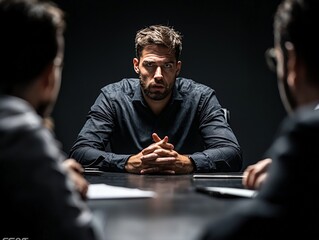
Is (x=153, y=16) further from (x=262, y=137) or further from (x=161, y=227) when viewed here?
(x=161, y=227)

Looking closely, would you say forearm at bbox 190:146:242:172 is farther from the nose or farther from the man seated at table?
the nose

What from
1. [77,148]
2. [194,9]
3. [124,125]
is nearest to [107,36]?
[194,9]

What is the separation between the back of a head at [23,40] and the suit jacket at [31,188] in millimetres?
133

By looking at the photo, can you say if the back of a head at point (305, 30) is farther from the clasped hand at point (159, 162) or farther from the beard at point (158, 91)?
the beard at point (158, 91)

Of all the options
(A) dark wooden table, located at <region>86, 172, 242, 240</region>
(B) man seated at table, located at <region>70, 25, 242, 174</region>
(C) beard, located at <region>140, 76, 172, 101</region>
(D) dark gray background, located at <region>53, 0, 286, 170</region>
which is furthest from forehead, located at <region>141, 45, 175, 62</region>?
(A) dark wooden table, located at <region>86, 172, 242, 240</region>

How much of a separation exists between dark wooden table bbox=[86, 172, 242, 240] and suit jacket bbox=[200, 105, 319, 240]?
154 millimetres

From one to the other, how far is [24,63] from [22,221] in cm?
35

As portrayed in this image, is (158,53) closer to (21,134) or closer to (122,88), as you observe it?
(122,88)

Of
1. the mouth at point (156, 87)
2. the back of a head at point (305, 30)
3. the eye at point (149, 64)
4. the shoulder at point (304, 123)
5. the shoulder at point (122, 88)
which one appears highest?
→ the back of a head at point (305, 30)

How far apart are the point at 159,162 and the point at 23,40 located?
4.74 ft

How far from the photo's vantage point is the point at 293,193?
994mm

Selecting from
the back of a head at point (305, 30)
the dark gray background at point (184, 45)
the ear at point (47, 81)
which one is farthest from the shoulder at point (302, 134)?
the dark gray background at point (184, 45)

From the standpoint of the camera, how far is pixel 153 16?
4656mm

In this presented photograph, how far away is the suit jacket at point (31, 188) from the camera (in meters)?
1.01
